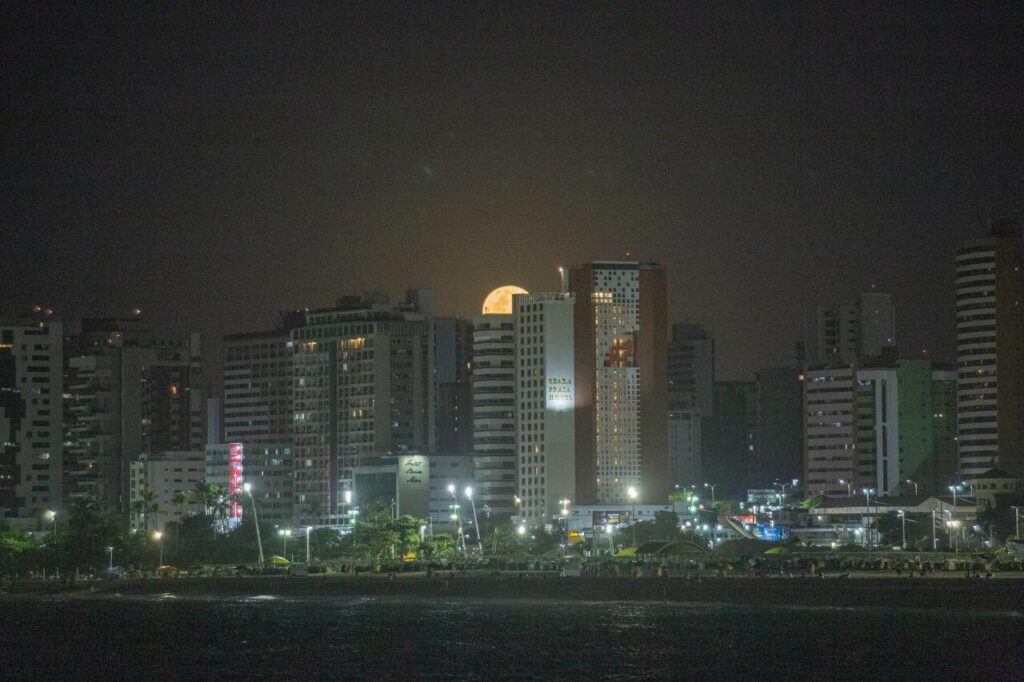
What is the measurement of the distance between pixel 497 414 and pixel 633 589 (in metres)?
68.5

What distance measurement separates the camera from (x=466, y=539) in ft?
617

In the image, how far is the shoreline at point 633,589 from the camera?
119562mm

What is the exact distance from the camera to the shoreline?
120 m

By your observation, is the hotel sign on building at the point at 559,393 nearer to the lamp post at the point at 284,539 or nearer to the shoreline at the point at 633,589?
the lamp post at the point at 284,539

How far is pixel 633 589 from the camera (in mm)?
131875

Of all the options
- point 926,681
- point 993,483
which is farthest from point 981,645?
point 993,483

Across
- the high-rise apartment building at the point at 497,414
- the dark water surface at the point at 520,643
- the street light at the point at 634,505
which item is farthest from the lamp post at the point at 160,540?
the street light at the point at 634,505

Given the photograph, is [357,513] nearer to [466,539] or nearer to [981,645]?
[466,539]

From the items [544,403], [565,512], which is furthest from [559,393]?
[565,512]

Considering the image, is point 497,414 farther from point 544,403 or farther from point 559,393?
point 559,393

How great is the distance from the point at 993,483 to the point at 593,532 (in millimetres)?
45978

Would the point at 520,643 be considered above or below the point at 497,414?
below

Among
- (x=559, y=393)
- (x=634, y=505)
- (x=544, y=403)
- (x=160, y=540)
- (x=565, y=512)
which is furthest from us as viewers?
(x=634, y=505)

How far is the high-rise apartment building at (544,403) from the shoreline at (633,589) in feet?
165
